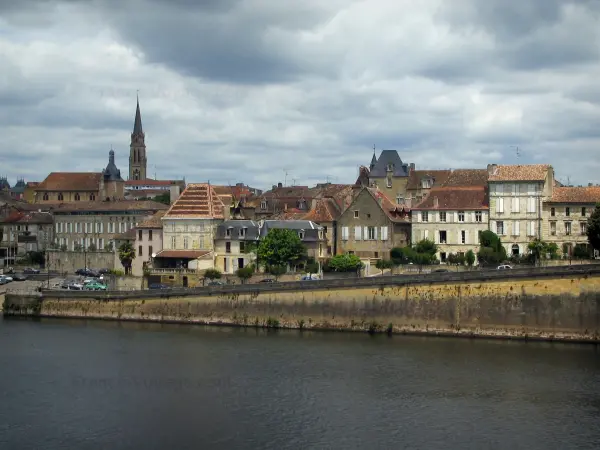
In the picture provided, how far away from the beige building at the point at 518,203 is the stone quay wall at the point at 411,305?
16785 mm

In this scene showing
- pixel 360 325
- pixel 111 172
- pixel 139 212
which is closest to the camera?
pixel 360 325

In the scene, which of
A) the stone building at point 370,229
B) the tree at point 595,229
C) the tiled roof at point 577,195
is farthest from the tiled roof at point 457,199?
the tree at point 595,229

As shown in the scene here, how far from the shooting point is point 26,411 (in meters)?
46.2

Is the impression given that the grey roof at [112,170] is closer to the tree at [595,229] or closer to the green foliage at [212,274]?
the green foliage at [212,274]

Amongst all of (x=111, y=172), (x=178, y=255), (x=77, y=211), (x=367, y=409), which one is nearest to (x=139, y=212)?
(x=77, y=211)

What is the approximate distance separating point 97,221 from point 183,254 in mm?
20084

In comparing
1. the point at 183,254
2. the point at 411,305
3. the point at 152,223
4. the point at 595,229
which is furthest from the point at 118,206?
the point at 595,229

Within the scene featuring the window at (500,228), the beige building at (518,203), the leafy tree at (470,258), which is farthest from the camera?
the window at (500,228)

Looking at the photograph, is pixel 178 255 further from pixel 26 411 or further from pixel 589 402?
pixel 589 402

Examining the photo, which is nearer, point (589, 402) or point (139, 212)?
point (589, 402)

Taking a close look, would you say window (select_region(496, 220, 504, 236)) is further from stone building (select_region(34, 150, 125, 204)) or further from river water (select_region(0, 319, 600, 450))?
stone building (select_region(34, 150, 125, 204))

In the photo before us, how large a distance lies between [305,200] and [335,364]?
5395 centimetres

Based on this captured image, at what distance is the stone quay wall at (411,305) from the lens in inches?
2399

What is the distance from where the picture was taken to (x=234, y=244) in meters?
83.9
